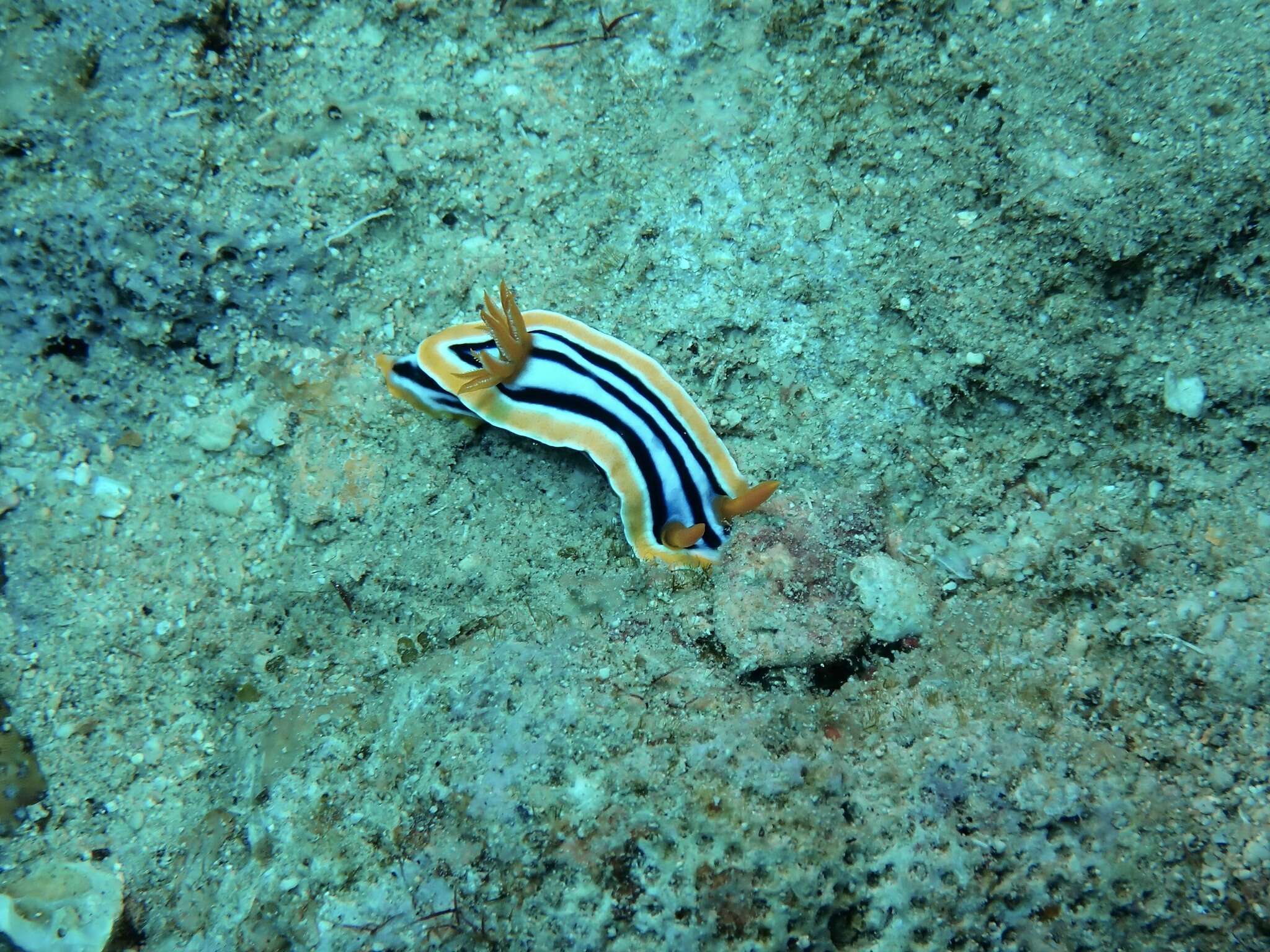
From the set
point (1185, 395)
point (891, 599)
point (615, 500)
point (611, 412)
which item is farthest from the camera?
point (615, 500)

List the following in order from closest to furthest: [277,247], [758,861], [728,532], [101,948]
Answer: [758,861] → [101,948] → [728,532] → [277,247]

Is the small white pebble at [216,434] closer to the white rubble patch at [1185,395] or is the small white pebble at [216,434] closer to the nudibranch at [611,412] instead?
the nudibranch at [611,412]

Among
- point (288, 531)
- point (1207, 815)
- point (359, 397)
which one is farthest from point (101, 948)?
point (1207, 815)

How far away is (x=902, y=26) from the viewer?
126 inches

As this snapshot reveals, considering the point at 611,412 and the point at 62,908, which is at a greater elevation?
the point at 611,412

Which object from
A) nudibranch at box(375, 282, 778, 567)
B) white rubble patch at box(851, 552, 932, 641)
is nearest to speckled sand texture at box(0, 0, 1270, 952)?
white rubble patch at box(851, 552, 932, 641)

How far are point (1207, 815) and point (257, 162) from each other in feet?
14.7

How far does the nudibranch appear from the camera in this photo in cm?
305

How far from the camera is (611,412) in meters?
3.13

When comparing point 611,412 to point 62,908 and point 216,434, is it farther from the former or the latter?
point 62,908

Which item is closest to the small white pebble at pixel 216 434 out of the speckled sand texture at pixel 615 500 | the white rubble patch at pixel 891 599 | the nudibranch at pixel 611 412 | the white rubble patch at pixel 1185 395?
the speckled sand texture at pixel 615 500

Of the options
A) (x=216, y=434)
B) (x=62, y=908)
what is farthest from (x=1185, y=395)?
(x=62, y=908)

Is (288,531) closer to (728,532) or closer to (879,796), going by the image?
(728,532)

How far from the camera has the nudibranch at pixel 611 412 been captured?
3047mm
